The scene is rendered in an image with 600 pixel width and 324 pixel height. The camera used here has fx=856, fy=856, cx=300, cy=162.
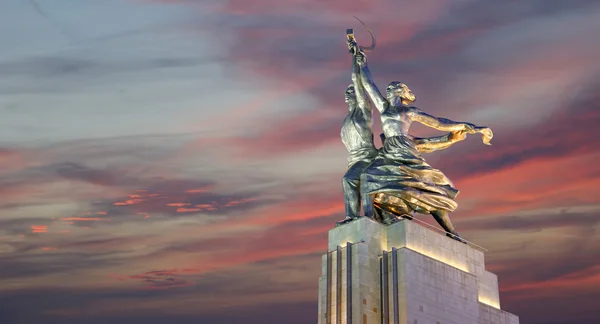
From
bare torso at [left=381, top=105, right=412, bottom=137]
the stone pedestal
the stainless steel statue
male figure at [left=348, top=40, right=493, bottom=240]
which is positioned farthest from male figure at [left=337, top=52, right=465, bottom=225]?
the stone pedestal

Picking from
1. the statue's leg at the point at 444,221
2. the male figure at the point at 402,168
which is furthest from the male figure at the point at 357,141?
the statue's leg at the point at 444,221

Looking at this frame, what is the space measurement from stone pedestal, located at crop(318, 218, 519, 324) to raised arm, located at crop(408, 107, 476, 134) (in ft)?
16.6

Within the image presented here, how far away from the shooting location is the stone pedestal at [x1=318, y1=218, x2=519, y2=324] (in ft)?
111

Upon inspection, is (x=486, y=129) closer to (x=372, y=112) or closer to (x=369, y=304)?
(x=372, y=112)

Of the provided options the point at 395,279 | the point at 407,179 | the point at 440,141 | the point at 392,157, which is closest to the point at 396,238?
the point at 395,279

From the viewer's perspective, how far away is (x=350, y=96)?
3906 centimetres

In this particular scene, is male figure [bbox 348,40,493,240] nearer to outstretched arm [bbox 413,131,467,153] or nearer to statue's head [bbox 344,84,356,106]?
outstretched arm [bbox 413,131,467,153]

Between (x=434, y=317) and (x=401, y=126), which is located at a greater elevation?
(x=401, y=126)

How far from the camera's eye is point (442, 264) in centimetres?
3606

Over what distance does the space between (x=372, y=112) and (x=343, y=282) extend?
333 inches

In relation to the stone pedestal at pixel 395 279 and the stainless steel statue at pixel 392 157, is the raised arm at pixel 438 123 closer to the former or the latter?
the stainless steel statue at pixel 392 157

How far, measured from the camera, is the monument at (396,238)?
112ft

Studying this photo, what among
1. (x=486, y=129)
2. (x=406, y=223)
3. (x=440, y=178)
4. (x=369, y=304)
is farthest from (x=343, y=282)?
(x=486, y=129)

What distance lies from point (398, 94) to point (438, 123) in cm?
224
